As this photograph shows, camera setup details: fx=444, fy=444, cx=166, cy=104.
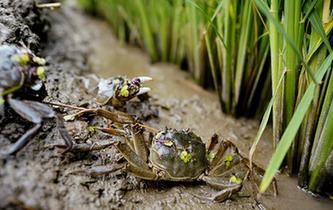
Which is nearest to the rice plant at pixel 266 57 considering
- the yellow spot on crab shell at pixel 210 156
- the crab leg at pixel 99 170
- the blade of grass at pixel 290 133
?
the blade of grass at pixel 290 133

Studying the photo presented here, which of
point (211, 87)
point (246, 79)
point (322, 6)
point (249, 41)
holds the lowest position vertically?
point (211, 87)

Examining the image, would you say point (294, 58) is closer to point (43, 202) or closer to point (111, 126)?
point (111, 126)

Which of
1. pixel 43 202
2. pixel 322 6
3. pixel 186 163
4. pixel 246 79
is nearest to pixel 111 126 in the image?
pixel 186 163

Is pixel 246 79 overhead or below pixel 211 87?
overhead

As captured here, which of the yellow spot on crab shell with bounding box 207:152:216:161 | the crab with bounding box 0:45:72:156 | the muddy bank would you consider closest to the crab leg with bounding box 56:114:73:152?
the crab with bounding box 0:45:72:156

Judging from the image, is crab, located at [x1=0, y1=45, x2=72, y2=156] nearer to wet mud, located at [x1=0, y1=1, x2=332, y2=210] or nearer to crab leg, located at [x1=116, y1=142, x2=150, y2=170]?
wet mud, located at [x1=0, y1=1, x2=332, y2=210]

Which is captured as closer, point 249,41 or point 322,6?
point 322,6

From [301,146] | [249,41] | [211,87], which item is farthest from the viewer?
[211,87]

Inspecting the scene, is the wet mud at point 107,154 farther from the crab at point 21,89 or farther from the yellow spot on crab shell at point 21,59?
the yellow spot on crab shell at point 21,59
